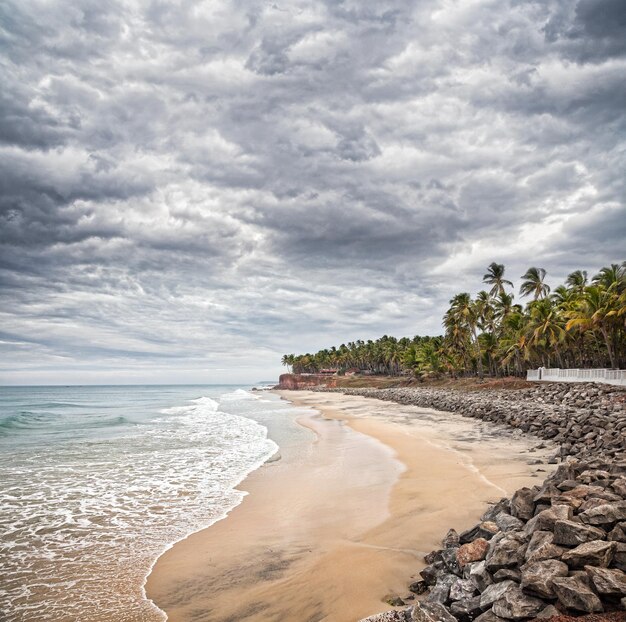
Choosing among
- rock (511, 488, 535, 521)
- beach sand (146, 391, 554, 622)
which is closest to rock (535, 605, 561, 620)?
beach sand (146, 391, 554, 622)

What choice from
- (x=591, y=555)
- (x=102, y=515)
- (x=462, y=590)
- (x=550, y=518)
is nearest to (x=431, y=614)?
(x=462, y=590)

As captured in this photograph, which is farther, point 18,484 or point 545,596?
point 18,484

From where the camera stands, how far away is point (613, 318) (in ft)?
117

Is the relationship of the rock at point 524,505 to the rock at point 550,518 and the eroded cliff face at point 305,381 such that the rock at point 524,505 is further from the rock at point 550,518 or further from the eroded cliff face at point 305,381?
the eroded cliff face at point 305,381

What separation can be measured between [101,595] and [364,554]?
440 centimetres

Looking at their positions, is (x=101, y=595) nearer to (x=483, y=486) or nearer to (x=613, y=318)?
(x=483, y=486)

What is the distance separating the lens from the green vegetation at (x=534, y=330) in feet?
122

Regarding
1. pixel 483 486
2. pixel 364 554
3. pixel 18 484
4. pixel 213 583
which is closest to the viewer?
pixel 213 583

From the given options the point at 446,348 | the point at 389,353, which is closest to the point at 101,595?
the point at 446,348

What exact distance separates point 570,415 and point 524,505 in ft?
54.6

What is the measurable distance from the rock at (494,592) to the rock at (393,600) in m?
1.29

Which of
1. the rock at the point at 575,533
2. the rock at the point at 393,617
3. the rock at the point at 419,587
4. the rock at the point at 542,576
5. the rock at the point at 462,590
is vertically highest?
the rock at the point at 575,533

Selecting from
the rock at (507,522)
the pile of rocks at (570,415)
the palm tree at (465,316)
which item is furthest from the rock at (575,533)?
the palm tree at (465,316)

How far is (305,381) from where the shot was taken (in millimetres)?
135250
